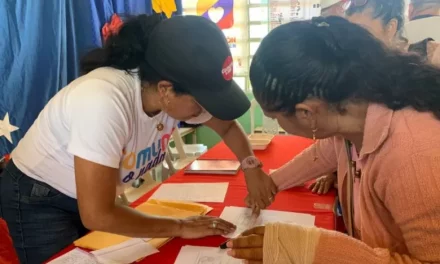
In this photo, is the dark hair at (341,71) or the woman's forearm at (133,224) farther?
the woman's forearm at (133,224)

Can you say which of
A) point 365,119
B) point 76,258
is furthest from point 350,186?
point 76,258

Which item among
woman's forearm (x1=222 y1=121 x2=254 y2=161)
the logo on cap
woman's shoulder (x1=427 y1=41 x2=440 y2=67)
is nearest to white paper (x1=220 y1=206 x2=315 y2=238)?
woman's forearm (x1=222 y1=121 x2=254 y2=161)

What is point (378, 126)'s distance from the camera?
3.01ft

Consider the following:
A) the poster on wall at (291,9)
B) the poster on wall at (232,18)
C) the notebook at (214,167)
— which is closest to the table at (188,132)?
the poster on wall at (232,18)

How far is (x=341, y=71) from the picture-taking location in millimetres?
907

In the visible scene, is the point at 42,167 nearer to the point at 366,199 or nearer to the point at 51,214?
the point at 51,214

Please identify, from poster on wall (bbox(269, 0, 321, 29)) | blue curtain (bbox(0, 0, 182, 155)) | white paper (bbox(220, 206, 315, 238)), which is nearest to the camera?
white paper (bbox(220, 206, 315, 238))

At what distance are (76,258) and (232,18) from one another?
3.16m

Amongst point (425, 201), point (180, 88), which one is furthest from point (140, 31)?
point (425, 201)

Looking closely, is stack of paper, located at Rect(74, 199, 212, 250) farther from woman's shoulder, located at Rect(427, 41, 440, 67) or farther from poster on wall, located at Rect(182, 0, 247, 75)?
poster on wall, located at Rect(182, 0, 247, 75)

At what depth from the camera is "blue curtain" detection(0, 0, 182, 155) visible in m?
2.25

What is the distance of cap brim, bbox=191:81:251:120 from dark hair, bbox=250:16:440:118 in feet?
0.75

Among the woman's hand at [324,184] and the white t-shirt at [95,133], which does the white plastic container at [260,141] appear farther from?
the white t-shirt at [95,133]

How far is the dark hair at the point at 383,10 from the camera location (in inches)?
75.5
